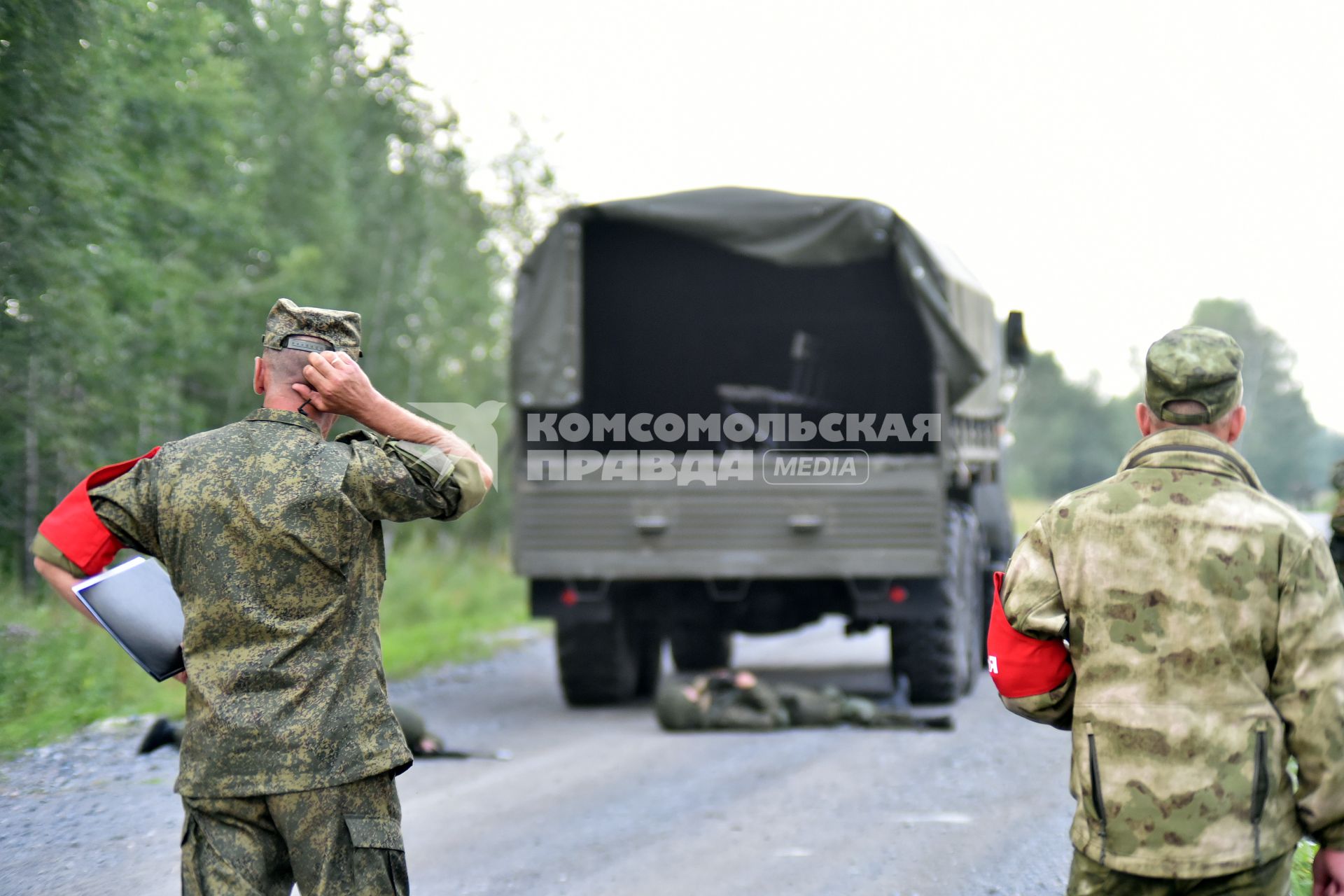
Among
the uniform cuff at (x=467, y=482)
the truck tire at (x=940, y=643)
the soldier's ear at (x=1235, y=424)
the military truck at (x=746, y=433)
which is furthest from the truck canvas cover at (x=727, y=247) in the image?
the soldier's ear at (x=1235, y=424)

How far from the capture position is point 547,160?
23.9 meters

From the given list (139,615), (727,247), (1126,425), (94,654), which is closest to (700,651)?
(727,247)

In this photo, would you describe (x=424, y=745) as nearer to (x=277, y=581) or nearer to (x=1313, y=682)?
(x=277, y=581)

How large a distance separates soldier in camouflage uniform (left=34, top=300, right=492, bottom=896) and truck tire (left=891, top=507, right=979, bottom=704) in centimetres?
610

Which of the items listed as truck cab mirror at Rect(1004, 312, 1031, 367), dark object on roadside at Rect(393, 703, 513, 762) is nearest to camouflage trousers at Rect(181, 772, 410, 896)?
dark object on roadside at Rect(393, 703, 513, 762)

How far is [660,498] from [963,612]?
2.24m

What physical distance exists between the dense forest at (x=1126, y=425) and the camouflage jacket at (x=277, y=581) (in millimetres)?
54443

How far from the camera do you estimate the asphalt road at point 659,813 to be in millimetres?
5074

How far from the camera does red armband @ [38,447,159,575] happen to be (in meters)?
2.93

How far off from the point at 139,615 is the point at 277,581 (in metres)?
0.37

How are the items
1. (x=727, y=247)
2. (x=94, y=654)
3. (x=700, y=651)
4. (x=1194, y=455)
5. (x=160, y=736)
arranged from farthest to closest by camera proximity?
(x=700, y=651)
(x=727, y=247)
(x=94, y=654)
(x=160, y=736)
(x=1194, y=455)

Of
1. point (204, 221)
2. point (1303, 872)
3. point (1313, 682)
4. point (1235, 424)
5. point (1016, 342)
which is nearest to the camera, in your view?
point (1313, 682)

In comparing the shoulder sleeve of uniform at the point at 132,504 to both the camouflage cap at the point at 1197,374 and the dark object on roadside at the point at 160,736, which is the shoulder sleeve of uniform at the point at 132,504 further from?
the dark object on roadside at the point at 160,736

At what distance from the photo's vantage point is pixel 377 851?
288cm
